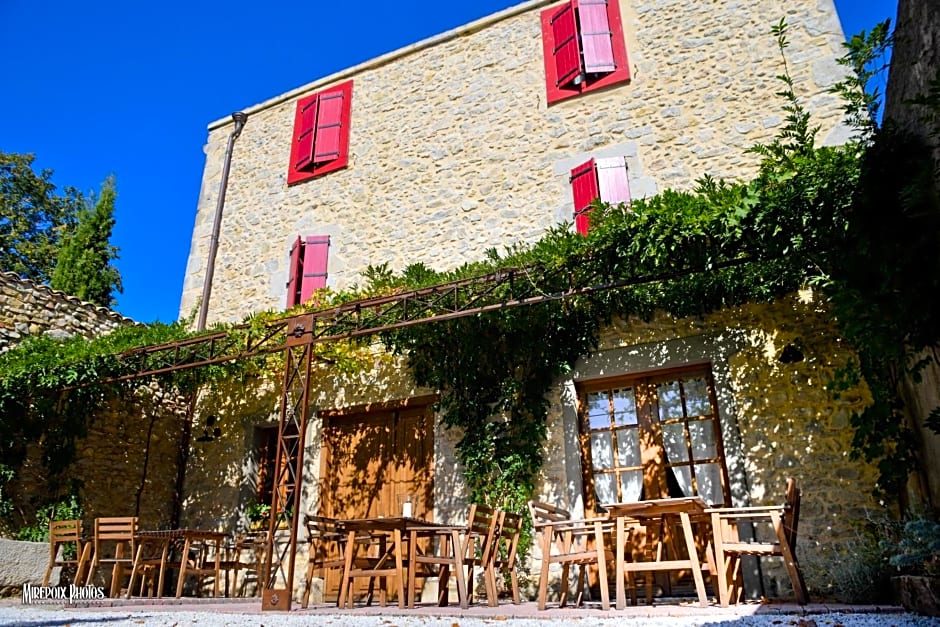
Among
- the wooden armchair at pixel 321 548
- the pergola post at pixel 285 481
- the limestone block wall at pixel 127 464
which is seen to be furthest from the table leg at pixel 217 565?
the limestone block wall at pixel 127 464

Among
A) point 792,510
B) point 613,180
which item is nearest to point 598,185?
point 613,180

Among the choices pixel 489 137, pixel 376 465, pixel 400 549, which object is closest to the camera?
pixel 400 549

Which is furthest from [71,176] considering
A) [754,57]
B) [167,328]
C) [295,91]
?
[754,57]

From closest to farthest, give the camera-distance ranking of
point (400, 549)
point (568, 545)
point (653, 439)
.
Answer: point (400, 549)
point (568, 545)
point (653, 439)

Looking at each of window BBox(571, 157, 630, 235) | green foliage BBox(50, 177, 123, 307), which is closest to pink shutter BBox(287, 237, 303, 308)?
window BBox(571, 157, 630, 235)

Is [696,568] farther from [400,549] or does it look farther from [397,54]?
[397,54]

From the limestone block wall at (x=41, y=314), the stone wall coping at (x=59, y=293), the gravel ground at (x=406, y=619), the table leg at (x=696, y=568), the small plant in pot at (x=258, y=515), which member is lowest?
the gravel ground at (x=406, y=619)

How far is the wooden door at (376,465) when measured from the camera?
6723mm

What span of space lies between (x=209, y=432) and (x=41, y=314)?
237 centimetres

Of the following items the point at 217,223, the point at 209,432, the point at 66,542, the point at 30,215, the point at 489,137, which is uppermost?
the point at 30,215

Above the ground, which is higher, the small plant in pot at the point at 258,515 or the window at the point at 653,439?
the window at the point at 653,439

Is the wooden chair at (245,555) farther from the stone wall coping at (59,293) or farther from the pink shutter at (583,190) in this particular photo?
the pink shutter at (583,190)

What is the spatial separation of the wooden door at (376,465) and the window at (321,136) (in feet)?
11.9

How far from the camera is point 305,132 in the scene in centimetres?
931
